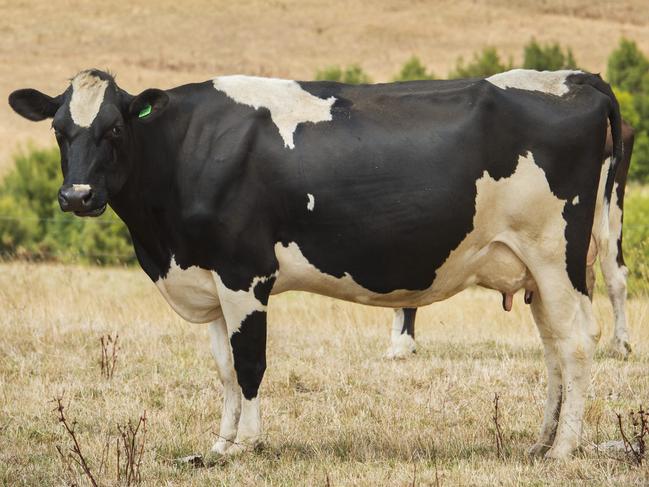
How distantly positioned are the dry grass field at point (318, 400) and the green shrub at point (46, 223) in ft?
51.1

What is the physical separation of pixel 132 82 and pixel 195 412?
48500 millimetres

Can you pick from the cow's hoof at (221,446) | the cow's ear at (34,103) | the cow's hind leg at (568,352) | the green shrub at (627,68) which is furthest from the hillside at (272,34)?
the cow's hind leg at (568,352)

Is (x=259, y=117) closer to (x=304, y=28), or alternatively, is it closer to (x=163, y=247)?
(x=163, y=247)

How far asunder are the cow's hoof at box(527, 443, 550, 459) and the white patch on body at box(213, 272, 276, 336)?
6.17 ft

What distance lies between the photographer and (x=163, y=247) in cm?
650

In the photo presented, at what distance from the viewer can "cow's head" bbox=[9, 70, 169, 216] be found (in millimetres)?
6051

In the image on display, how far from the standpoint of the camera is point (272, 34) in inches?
2928

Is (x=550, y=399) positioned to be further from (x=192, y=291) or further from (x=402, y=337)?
(x=402, y=337)

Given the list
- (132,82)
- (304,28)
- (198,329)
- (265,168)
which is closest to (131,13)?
(304,28)

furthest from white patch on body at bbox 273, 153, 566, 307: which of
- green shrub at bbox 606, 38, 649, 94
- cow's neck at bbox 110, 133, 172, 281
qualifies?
green shrub at bbox 606, 38, 649, 94

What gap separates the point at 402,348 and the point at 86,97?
4.82 m

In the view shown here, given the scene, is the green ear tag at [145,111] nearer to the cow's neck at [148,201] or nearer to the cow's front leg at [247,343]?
the cow's neck at [148,201]

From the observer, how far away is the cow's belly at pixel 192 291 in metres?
6.45

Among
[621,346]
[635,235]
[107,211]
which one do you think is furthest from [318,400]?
[107,211]
